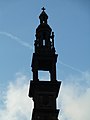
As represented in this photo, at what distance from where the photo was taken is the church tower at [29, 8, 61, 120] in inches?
2552

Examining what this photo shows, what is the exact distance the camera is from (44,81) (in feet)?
220

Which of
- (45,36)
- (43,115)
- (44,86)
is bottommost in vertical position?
(43,115)

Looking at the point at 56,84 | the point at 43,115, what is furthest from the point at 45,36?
the point at 43,115

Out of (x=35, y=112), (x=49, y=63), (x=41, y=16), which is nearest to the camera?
(x=35, y=112)

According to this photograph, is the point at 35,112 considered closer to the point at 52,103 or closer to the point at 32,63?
the point at 52,103

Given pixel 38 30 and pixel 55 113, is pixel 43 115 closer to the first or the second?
pixel 55 113

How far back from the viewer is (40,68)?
Result: 2783 inches

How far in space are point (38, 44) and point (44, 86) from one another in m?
7.61

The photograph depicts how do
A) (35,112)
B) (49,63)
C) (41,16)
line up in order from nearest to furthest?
(35,112) → (49,63) → (41,16)

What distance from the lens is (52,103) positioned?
65750mm

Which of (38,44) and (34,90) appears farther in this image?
(38,44)

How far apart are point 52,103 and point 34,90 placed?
3101 mm

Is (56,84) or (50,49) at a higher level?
(50,49)

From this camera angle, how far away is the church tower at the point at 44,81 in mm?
64812
